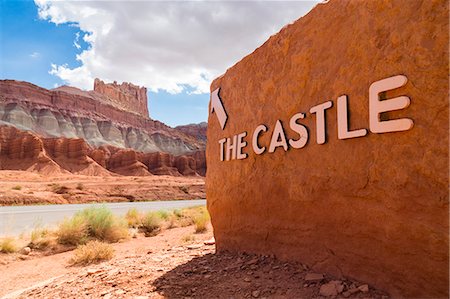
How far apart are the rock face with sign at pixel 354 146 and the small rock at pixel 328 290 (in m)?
0.24

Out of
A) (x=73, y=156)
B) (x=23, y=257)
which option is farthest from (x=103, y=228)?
(x=73, y=156)

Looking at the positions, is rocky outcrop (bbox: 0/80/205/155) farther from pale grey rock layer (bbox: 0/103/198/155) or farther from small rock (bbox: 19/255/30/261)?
small rock (bbox: 19/255/30/261)

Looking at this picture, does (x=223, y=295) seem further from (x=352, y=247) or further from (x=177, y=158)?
(x=177, y=158)

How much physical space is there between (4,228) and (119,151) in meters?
54.7

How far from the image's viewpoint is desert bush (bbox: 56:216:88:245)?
10617mm

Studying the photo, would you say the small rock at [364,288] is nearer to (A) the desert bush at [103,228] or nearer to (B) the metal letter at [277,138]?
(B) the metal letter at [277,138]

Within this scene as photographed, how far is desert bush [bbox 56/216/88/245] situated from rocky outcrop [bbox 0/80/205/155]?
63.6 metres

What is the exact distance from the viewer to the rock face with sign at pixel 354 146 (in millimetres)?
3115

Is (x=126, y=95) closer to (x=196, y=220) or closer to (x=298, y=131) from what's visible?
(x=196, y=220)

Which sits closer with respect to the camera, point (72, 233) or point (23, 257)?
point (23, 257)

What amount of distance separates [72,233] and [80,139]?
170 ft

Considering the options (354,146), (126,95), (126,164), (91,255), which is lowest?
(91,255)

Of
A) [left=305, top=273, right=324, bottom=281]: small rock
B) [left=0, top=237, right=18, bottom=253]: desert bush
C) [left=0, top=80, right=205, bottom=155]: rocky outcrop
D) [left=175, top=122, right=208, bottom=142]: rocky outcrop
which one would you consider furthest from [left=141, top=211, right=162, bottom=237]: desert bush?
[left=175, top=122, right=208, bottom=142]: rocky outcrop

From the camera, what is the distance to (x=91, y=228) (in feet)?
37.5
